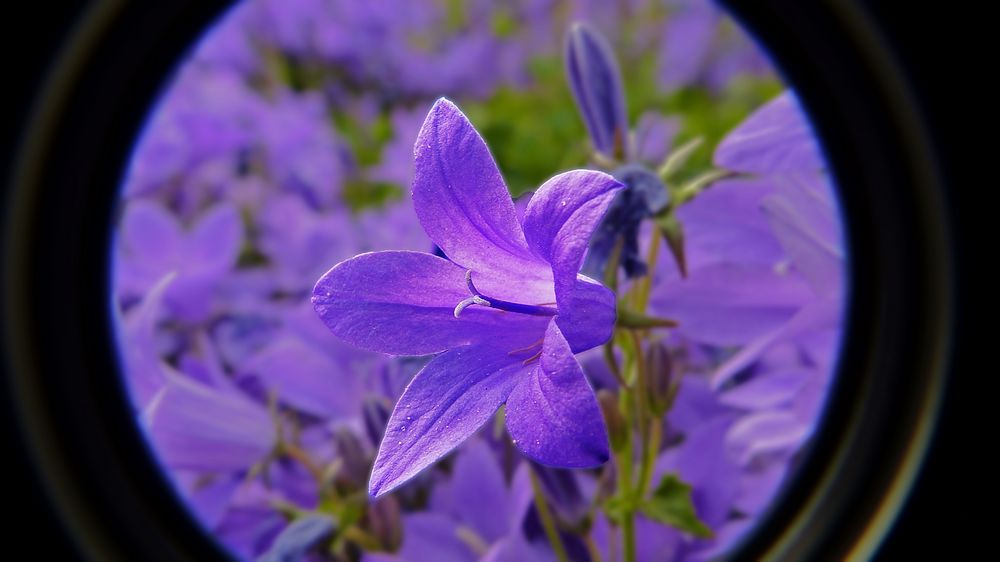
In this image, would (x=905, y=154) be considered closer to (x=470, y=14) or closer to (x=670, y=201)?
(x=670, y=201)

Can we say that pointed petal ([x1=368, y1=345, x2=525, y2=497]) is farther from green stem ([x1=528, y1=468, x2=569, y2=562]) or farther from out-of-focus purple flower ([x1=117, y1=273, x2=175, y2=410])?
out-of-focus purple flower ([x1=117, y1=273, x2=175, y2=410])

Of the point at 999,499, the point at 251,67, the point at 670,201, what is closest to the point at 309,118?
the point at 251,67

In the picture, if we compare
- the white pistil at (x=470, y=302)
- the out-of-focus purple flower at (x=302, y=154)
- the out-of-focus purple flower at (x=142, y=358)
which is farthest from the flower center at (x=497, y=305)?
the out-of-focus purple flower at (x=302, y=154)

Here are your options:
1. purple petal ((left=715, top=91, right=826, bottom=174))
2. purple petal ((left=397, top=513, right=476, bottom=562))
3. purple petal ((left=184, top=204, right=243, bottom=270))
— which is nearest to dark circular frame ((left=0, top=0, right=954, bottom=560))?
purple petal ((left=715, top=91, right=826, bottom=174))

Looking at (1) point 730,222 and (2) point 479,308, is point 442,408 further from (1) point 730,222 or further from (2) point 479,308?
(1) point 730,222

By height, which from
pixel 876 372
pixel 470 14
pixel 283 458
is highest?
pixel 470 14

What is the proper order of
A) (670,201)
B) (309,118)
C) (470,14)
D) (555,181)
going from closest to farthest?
(555,181) < (670,201) < (309,118) < (470,14)

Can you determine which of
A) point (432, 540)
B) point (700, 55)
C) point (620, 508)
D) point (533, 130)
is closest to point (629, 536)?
point (620, 508)
